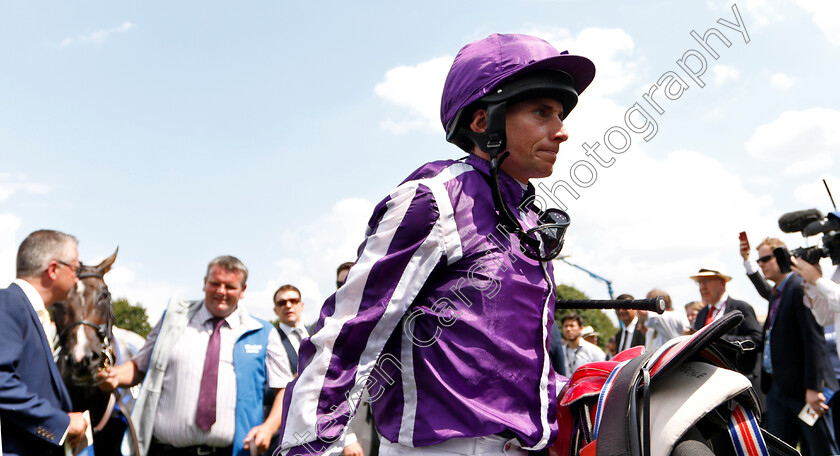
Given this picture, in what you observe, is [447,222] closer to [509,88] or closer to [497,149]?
[497,149]

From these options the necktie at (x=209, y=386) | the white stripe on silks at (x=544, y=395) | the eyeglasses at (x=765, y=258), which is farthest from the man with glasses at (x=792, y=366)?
the white stripe on silks at (x=544, y=395)

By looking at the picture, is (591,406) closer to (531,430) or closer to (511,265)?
(531,430)

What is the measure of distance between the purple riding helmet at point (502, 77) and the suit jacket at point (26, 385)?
10.1 feet

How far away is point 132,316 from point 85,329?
148 feet

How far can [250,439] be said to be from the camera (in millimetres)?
5234

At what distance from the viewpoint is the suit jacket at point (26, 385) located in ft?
12.8

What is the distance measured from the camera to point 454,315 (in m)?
1.91

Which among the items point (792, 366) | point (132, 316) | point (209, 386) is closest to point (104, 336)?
point (209, 386)

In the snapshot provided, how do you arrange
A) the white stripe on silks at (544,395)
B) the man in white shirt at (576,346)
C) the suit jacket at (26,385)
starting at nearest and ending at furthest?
1. the white stripe on silks at (544,395)
2. the suit jacket at (26,385)
3. the man in white shirt at (576,346)

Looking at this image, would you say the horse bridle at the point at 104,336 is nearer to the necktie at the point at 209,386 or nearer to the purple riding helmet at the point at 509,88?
the necktie at the point at 209,386

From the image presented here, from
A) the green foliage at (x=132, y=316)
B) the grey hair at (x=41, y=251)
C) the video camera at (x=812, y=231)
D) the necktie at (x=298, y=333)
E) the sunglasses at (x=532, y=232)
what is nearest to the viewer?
the sunglasses at (x=532, y=232)

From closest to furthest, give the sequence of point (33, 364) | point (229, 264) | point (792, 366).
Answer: point (33, 364)
point (229, 264)
point (792, 366)

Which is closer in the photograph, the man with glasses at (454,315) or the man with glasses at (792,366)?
the man with glasses at (454,315)

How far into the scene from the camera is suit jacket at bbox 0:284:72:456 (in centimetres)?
390
